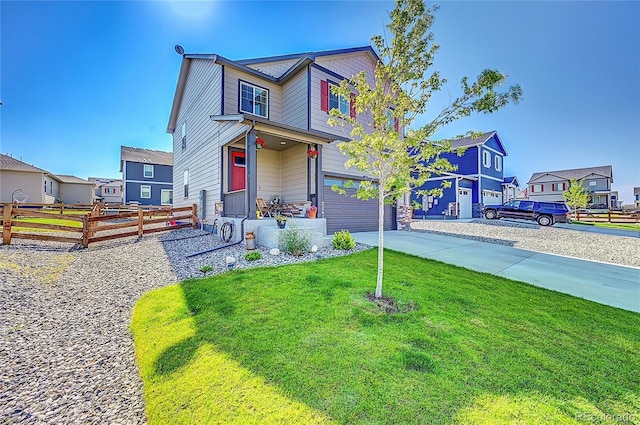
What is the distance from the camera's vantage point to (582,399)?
6.85ft

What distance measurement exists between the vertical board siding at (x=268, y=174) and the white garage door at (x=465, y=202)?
55.0 ft

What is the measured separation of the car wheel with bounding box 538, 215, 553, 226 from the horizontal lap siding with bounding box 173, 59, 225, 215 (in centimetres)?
1836

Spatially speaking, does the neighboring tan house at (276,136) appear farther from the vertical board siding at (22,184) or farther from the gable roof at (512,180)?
the vertical board siding at (22,184)

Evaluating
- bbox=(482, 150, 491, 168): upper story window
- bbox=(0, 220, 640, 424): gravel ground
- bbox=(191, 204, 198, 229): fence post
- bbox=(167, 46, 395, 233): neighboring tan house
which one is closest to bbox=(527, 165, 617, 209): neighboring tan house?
bbox=(482, 150, 491, 168): upper story window

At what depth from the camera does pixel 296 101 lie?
11.1 meters

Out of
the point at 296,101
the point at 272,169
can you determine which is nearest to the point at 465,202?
the point at 296,101

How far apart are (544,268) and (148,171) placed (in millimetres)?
34232

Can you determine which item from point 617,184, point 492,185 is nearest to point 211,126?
point 492,185

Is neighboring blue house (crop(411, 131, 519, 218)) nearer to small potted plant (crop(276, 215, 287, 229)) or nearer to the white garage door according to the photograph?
the white garage door

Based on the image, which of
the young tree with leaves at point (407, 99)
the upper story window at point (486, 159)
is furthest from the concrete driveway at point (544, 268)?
the upper story window at point (486, 159)

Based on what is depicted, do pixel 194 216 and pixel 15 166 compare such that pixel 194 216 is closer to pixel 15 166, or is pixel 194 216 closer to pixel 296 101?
pixel 296 101

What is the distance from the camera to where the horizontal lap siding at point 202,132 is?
32.9 feet

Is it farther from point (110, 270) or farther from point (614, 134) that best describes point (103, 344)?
point (614, 134)

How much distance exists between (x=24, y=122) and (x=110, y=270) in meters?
25.4
